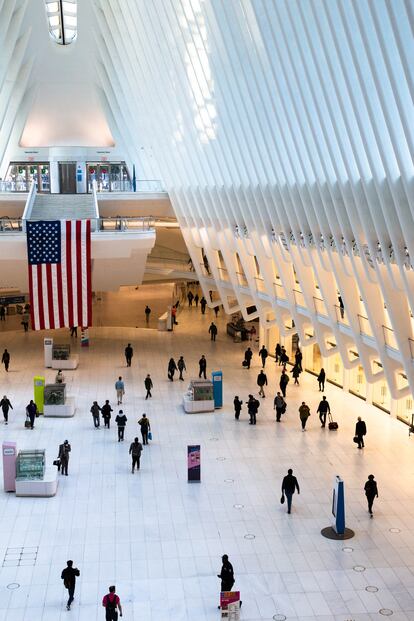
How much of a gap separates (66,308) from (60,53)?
19292mm

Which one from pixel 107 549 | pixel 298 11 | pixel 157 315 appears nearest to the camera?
pixel 107 549

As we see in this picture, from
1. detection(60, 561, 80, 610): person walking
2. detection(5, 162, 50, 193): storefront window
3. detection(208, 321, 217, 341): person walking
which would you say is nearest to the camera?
detection(60, 561, 80, 610): person walking

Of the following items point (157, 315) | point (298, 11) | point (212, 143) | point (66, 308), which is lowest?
point (157, 315)

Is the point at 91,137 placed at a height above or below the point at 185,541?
above

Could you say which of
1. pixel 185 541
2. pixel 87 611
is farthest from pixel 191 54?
pixel 87 611

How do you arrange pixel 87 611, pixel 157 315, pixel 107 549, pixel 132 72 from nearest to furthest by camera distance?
pixel 87 611 → pixel 107 549 → pixel 132 72 → pixel 157 315

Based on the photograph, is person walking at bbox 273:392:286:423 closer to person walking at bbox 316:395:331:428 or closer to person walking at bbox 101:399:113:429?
person walking at bbox 316:395:331:428

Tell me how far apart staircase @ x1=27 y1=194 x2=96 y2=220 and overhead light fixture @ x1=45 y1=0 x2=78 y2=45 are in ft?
25.3

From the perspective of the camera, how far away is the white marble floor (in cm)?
1395

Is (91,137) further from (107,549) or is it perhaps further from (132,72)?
(107,549)

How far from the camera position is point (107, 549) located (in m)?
15.8

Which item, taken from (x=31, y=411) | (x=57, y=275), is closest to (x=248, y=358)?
(x=57, y=275)

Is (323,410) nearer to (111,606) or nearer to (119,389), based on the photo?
(119,389)

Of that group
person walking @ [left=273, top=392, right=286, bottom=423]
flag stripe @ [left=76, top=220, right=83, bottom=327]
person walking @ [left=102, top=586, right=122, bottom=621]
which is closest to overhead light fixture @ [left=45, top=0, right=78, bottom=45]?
flag stripe @ [left=76, top=220, right=83, bottom=327]
